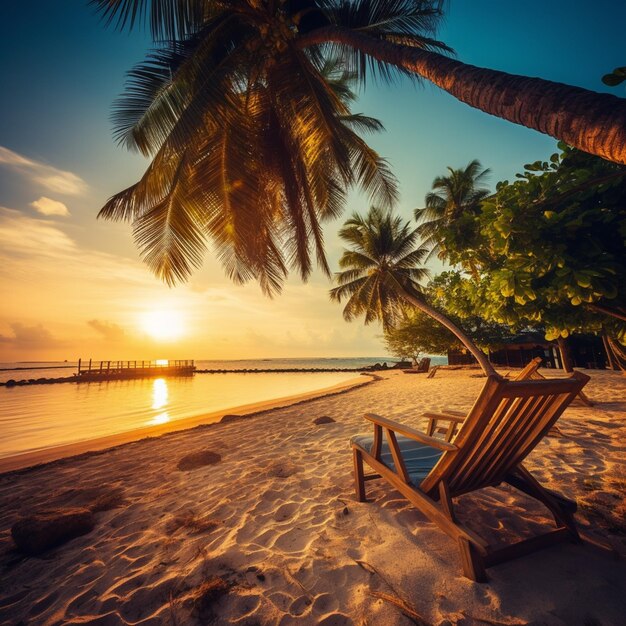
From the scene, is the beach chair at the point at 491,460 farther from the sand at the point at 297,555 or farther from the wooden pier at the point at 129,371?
the wooden pier at the point at 129,371

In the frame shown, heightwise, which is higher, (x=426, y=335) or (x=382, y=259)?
(x=382, y=259)

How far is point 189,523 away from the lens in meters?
2.25

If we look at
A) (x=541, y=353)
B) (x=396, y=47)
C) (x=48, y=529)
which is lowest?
(x=48, y=529)

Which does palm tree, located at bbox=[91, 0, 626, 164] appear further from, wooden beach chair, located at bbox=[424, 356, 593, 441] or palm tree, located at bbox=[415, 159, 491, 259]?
palm tree, located at bbox=[415, 159, 491, 259]

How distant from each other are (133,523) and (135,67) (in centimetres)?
551

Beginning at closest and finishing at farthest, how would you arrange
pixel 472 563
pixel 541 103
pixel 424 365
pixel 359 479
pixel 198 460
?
pixel 472 563 → pixel 541 103 → pixel 359 479 → pixel 198 460 → pixel 424 365

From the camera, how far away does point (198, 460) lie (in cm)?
372

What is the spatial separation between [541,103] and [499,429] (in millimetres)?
1974

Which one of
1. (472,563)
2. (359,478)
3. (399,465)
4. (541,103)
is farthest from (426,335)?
(472,563)

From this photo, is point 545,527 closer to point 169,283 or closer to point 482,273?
point 482,273

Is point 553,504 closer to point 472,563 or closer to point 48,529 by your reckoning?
point 472,563

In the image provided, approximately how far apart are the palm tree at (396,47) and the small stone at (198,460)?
4.59m

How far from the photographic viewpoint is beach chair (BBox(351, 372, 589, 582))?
1482 mm

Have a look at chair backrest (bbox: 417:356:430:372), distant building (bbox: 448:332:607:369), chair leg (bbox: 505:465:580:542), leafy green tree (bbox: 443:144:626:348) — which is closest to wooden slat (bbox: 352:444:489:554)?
chair leg (bbox: 505:465:580:542)
